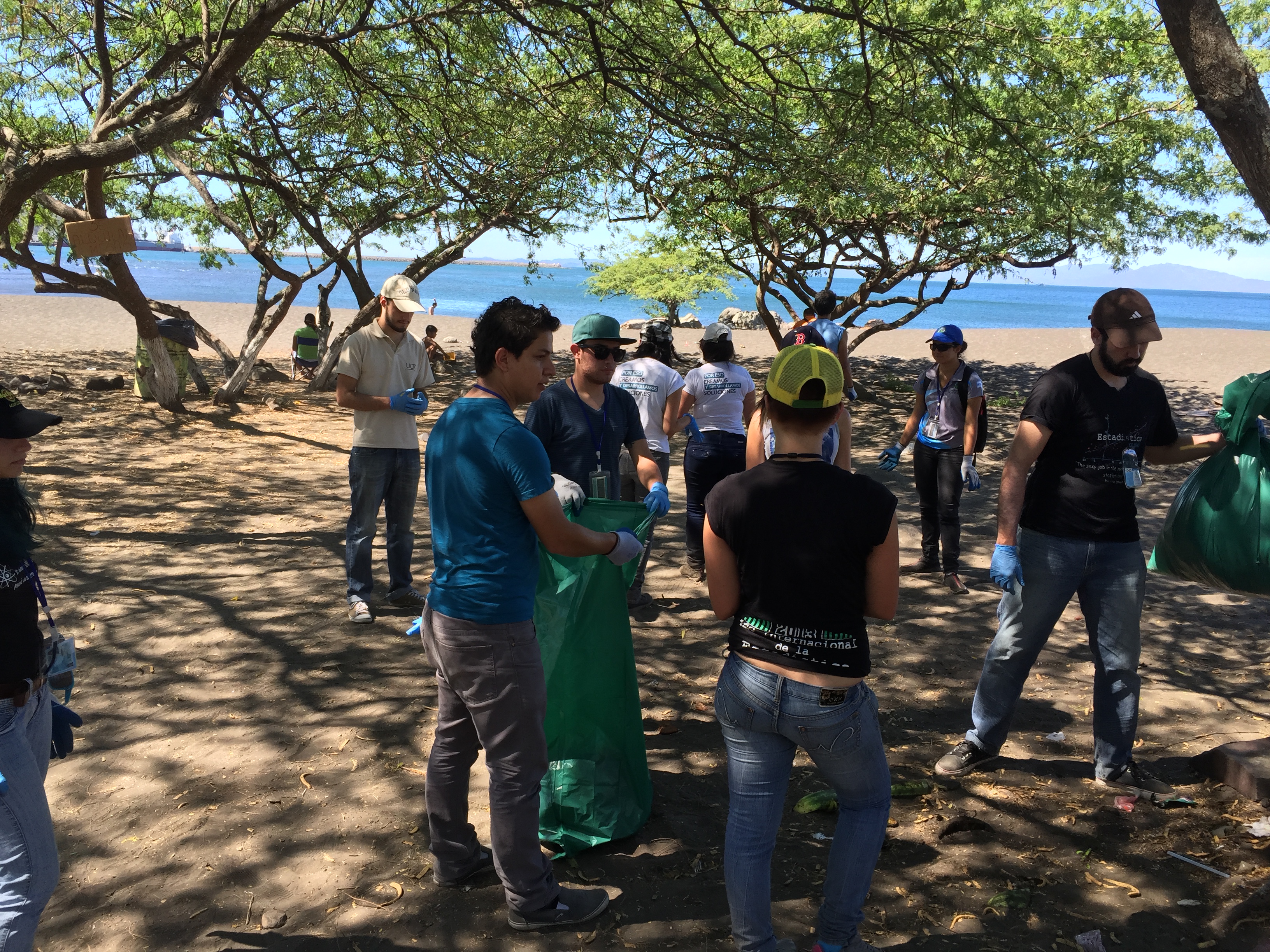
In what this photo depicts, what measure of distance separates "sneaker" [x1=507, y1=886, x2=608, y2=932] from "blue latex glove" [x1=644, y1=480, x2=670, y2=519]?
137 centimetres

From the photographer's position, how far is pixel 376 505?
554 centimetres

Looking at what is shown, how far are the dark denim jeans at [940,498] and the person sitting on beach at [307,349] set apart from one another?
1197 centimetres

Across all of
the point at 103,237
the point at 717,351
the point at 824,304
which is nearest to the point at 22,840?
the point at 717,351

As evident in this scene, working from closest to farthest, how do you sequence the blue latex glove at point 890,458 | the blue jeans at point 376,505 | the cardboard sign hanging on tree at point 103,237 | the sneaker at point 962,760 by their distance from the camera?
the sneaker at point 962,760 < the blue jeans at point 376,505 < the blue latex glove at point 890,458 < the cardboard sign hanging on tree at point 103,237

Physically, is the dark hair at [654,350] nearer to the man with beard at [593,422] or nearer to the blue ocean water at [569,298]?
the man with beard at [593,422]

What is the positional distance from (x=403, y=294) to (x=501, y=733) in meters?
3.13

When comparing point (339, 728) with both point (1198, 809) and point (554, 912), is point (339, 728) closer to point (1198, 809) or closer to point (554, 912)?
point (554, 912)

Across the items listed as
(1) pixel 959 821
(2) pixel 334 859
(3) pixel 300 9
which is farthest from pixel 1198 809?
(3) pixel 300 9

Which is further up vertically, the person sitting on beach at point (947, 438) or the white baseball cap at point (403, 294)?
the white baseball cap at point (403, 294)

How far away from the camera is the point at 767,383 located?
8.16 ft

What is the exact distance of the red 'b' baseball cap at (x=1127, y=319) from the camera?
3.48m

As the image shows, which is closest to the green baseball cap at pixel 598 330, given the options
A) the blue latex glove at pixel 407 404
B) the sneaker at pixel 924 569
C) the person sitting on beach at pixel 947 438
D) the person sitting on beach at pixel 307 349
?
the blue latex glove at pixel 407 404

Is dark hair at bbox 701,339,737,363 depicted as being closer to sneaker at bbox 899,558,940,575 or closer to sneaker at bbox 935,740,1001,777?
sneaker at bbox 899,558,940,575

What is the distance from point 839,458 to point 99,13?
25.3 feet
